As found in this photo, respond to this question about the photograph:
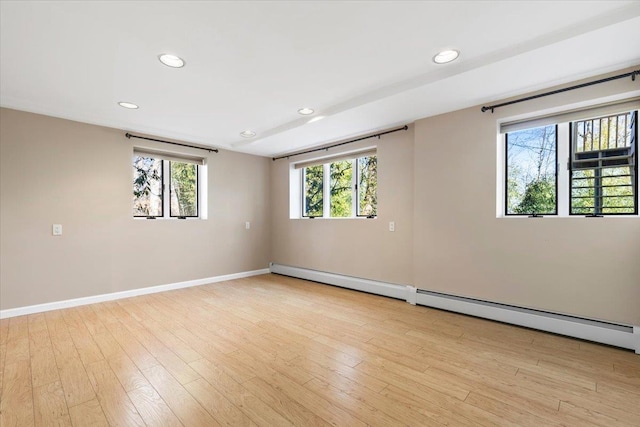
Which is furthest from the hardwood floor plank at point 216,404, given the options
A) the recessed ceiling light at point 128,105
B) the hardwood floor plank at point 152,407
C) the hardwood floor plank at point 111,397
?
the recessed ceiling light at point 128,105

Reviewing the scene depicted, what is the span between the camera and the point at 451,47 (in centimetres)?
217

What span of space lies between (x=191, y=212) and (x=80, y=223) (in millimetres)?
1499

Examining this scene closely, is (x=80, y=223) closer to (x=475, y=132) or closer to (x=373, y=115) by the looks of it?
(x=373, y=115)

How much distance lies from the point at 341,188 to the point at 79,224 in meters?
3.71

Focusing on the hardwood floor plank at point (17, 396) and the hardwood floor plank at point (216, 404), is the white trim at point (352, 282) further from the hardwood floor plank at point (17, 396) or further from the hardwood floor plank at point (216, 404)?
the hardwood floor plank at point (17, 396)

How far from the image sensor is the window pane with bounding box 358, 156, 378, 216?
433cm

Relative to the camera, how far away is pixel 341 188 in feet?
16.0

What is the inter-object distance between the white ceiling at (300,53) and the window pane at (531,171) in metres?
0.52

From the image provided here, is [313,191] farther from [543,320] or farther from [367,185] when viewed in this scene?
[543,320]

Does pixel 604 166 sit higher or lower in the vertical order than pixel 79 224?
higher

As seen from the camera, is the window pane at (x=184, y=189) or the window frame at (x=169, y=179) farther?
the window pane at (x=184, y=189)

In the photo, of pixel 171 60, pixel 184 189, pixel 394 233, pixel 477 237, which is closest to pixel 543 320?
pixel 477 237

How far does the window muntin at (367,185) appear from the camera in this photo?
14.2 feet

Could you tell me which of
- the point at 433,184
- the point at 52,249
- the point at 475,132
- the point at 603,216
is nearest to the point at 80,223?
the point at 52,249
